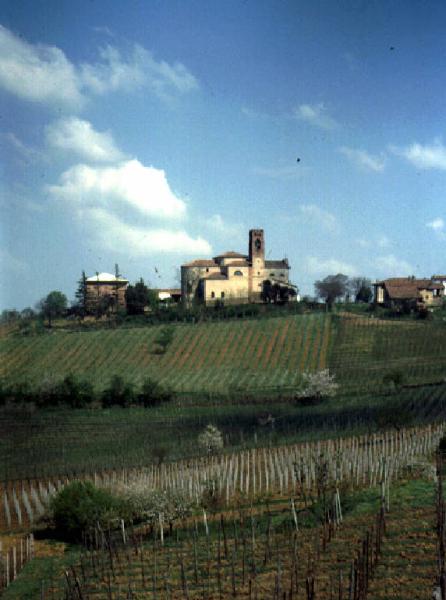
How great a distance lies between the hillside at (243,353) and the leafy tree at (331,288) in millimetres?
20525

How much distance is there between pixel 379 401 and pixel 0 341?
32706 millimetres

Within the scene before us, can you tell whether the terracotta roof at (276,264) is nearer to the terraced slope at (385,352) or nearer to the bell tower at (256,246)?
the bell tower at (256,246)

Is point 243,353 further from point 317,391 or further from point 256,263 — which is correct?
point 256,263

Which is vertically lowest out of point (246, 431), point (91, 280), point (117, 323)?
point (246, 431)

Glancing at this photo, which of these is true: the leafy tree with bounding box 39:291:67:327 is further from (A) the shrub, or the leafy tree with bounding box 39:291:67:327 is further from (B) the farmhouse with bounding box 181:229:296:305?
(A) the shrub

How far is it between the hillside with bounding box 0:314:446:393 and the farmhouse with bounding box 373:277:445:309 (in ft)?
45.7

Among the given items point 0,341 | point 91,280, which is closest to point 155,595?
point 0,341

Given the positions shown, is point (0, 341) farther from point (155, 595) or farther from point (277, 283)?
point (155, 595)

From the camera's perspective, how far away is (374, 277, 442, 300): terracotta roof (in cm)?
6796

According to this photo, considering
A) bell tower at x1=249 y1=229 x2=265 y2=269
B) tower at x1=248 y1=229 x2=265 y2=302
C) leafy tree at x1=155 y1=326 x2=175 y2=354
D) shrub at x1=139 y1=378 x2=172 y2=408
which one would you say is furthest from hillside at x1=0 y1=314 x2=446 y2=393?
bell tower at x1=249 y1=229 x2=265 y2=269

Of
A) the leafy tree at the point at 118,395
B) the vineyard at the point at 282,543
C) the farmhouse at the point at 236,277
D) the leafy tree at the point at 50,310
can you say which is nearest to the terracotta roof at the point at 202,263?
the farmhouse at the point at 236,277

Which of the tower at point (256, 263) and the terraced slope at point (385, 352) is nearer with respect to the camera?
the terraced slope at point (385, 352)

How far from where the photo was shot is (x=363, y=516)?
1315cm

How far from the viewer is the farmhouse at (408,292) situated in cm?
6644
